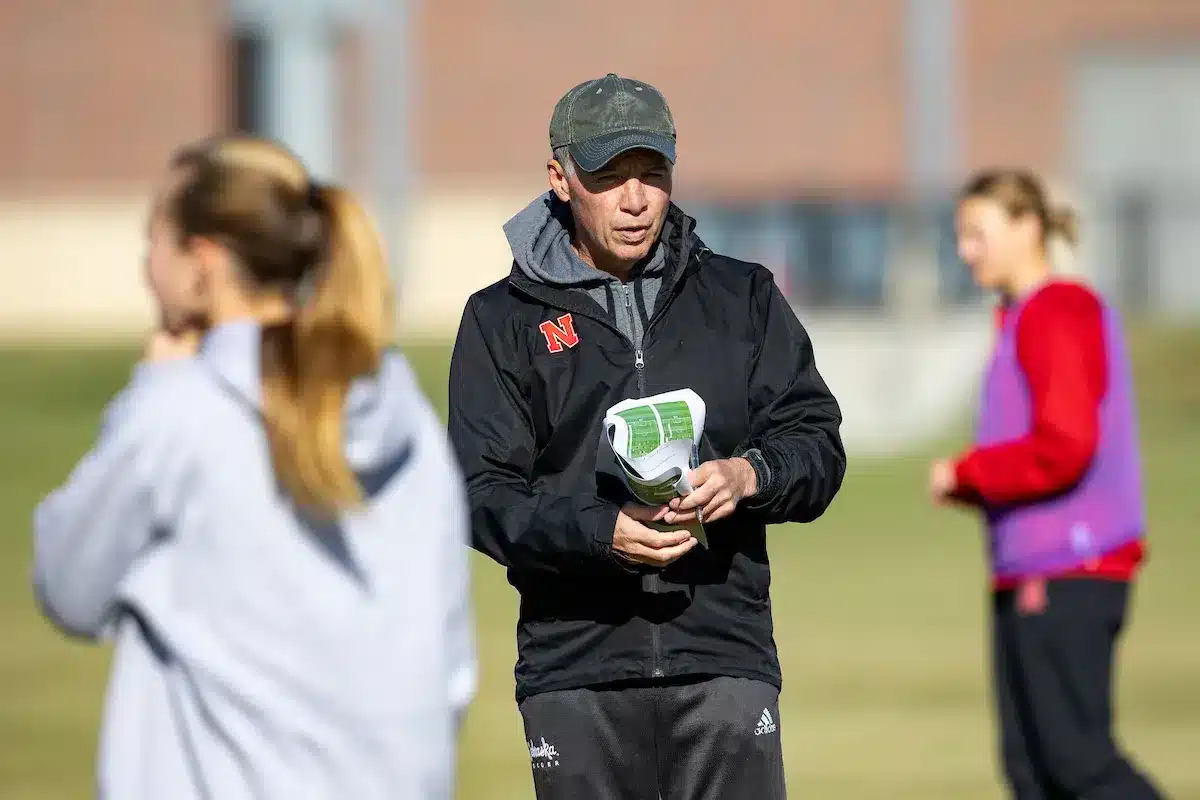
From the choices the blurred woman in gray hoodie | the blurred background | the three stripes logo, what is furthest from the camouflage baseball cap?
the blurred background

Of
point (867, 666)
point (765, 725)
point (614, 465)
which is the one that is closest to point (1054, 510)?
point (765, 725)

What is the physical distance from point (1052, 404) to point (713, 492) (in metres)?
2.01

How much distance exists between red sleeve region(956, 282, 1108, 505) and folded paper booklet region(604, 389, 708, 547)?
1.97m

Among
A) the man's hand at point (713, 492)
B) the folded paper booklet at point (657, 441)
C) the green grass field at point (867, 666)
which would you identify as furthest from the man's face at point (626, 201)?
the green grass field at point (867, 666)

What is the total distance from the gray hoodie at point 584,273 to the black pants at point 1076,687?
1.97 meters

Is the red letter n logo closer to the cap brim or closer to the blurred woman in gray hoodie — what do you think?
the cap brim

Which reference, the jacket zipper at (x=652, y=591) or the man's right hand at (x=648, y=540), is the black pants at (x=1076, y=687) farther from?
the man's right hand at (x=648, y=540)

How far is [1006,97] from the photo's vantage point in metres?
37.2

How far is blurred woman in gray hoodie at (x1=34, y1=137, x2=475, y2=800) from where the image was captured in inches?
109

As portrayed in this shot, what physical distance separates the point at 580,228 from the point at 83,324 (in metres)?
33.0

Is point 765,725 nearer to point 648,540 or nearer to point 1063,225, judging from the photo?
point 648,540

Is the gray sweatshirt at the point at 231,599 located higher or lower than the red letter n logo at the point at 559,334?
lower

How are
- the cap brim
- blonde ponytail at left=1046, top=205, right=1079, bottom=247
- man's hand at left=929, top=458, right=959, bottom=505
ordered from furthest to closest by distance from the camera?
blonde ponytail at left=1046, top=205, right=1079, bottom=247 → man's hand at left=929, top=458, right=959, bottom=505 → the cap brim

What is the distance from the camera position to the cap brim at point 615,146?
12.5 ft
